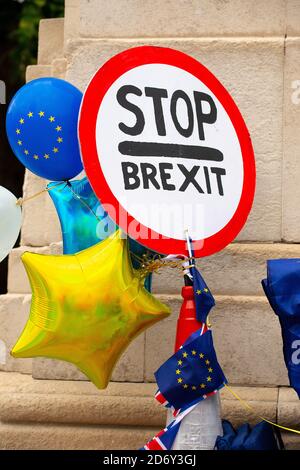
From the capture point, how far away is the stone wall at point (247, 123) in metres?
4.54

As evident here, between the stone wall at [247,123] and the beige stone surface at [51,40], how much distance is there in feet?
2.11

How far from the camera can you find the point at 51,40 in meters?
5.59

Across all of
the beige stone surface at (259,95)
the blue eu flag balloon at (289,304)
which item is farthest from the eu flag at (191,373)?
the beige stone surface at (259,95)

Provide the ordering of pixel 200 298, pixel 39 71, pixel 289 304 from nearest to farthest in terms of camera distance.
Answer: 1. pixel 289 304
2. pixel 200 298
3. pixel 39 71

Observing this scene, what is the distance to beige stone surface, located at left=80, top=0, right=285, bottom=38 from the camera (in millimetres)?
4781

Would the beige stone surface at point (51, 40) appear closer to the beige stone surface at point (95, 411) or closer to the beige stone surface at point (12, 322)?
the beige stone surface at point (12, 322)

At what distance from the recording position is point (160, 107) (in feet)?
12.7

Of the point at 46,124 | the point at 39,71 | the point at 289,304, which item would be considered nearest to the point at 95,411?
the point at 289,304

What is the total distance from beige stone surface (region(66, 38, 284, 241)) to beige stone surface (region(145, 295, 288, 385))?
38 centimetres

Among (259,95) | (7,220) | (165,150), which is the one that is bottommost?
(7,220)

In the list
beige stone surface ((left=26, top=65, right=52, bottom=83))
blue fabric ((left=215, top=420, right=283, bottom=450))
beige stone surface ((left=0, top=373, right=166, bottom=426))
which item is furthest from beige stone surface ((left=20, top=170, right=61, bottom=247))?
blue fabric ((left=215, top=420, right=283, bottom=450))

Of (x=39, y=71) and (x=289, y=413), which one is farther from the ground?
(x=39, y=71)

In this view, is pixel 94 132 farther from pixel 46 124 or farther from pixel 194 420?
pixel 194 420

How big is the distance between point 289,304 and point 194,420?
2.02 ft
